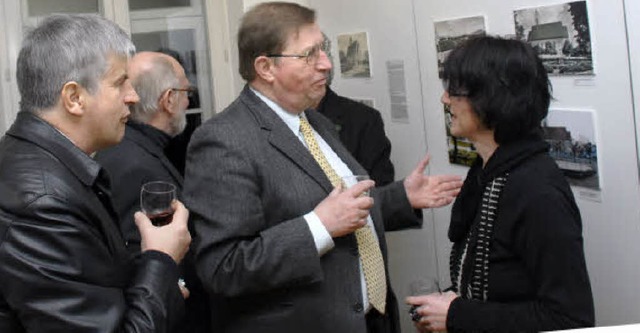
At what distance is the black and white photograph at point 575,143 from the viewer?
6.66 feet

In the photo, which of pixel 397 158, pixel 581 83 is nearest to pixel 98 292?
pixel 581 83

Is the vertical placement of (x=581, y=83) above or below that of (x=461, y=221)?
above

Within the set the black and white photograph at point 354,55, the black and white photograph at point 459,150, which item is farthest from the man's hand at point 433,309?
the black and white photograph at point 354,55

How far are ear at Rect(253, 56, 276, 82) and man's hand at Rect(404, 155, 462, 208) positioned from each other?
22.0 inches

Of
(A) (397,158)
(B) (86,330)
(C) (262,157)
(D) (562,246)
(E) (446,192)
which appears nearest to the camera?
(B) (86,330)

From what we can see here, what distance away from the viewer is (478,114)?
6.06 feet

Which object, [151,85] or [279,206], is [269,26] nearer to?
[279,206]

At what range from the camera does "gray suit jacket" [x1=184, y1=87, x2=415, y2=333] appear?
1.69 meters

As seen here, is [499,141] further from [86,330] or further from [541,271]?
[86,330]

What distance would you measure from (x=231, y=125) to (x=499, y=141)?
700mm

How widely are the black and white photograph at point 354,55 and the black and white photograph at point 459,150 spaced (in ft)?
2.94

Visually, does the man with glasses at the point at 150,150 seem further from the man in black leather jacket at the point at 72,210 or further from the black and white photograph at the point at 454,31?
the black and white photograph at the point at 454,31

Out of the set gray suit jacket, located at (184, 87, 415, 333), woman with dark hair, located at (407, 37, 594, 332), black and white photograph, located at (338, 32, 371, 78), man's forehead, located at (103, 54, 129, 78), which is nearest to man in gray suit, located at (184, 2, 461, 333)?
gray suit jacket, located at (184, 87, 415, 333)

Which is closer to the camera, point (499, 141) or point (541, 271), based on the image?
point (541, 271)
